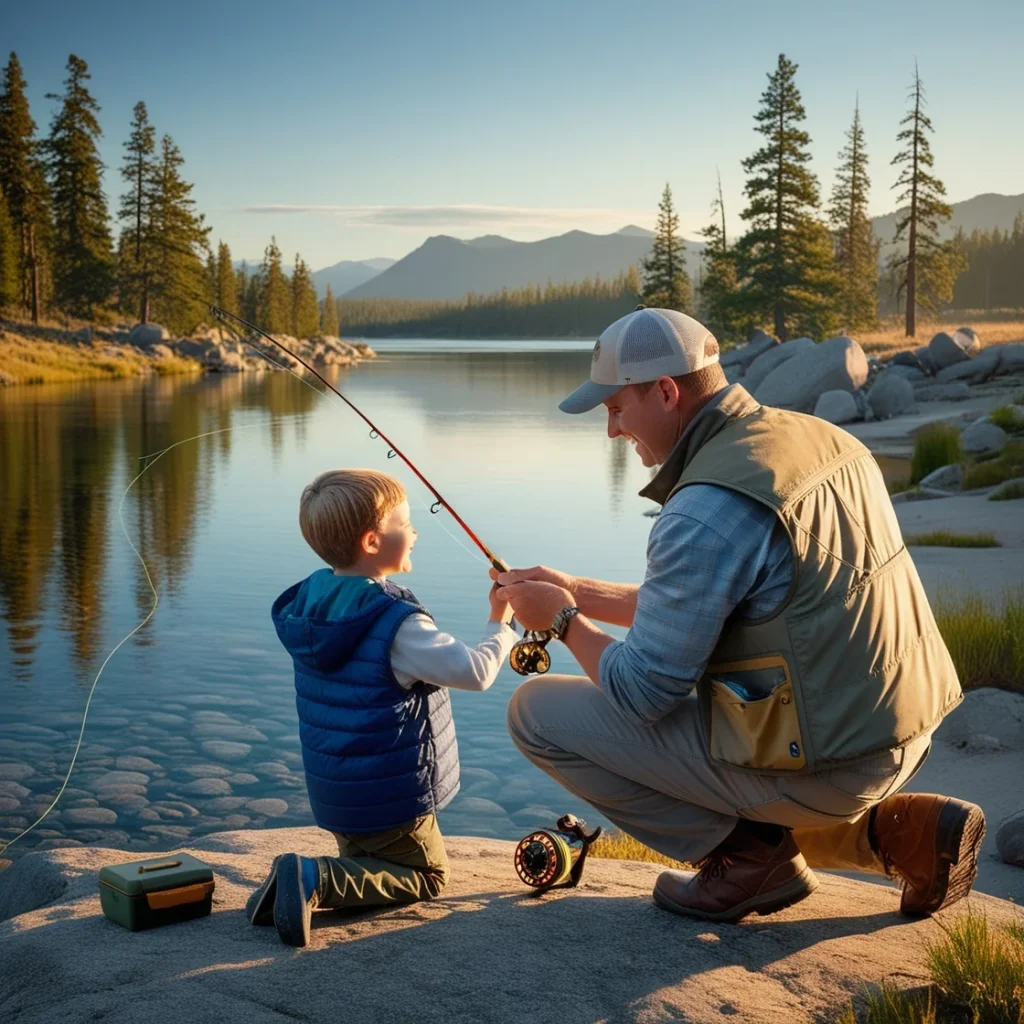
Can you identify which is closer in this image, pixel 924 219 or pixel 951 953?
pixel 951 953

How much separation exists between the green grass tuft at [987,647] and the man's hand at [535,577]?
340cm

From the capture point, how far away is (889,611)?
8.98 feet

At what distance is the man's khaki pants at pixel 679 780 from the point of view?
2825mm

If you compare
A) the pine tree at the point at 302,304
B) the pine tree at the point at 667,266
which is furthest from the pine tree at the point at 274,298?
the pine tree at the point at 667,266

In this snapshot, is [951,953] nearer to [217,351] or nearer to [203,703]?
[203,703]

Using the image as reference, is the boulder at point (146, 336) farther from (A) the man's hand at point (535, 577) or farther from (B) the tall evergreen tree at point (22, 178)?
(A) the man's hand at point (535, 577)

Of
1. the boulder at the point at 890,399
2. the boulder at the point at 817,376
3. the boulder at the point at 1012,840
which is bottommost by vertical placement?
the boulder at the point at 1012,840

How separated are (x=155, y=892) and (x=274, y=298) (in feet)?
256

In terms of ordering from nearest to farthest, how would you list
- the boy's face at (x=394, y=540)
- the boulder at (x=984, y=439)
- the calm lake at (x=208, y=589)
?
the boy's face at (x=394, y=540) < the calm lake at (x=208, y=589) < the boulder at (x=984, y=439)

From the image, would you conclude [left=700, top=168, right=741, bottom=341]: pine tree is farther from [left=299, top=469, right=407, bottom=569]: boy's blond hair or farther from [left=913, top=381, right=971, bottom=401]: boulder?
[left=299, top=469, right=407, bottom=569]: boy's blond hair

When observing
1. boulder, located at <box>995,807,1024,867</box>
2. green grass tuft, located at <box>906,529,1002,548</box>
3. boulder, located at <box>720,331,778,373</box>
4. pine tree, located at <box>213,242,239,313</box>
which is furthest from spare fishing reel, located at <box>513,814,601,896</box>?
pine tree, located at <box>213,242,239,313</box>

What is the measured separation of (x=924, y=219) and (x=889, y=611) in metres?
47.5

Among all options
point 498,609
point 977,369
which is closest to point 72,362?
point 977,369

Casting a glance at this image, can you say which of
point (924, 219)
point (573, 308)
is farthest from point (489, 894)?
point (573, 308)
